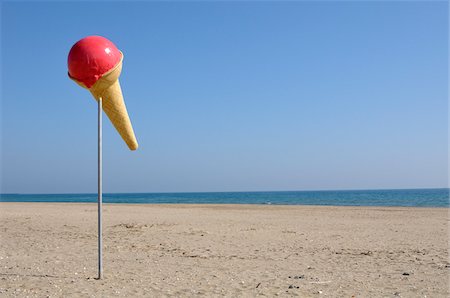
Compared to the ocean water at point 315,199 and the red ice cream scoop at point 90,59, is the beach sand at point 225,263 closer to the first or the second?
the red ice cream scoop at point 90,59

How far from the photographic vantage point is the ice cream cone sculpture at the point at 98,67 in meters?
6.22

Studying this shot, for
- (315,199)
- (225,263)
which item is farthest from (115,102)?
(315,199)

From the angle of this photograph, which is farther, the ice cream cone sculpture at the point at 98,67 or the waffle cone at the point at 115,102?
the waffle cone at the point at 115,102

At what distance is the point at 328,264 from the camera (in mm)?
8211

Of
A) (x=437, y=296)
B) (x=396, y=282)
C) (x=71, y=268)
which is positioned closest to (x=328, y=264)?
(x=396, y=282)

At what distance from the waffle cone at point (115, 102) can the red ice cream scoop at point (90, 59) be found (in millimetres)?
101

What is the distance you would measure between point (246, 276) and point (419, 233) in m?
8.26

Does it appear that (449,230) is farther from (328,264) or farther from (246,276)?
(246,276)

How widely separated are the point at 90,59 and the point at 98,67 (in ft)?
0.51

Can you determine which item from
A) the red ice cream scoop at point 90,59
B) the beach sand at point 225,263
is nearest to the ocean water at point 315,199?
the beach sand at point 225,263

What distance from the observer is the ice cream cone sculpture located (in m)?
6.22

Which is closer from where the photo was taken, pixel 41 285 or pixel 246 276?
pixel 41 285

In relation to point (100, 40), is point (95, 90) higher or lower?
lower

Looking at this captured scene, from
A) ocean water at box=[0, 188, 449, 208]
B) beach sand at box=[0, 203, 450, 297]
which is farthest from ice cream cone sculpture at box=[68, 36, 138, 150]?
ocean water at box=[0, 188, 449, 208]
